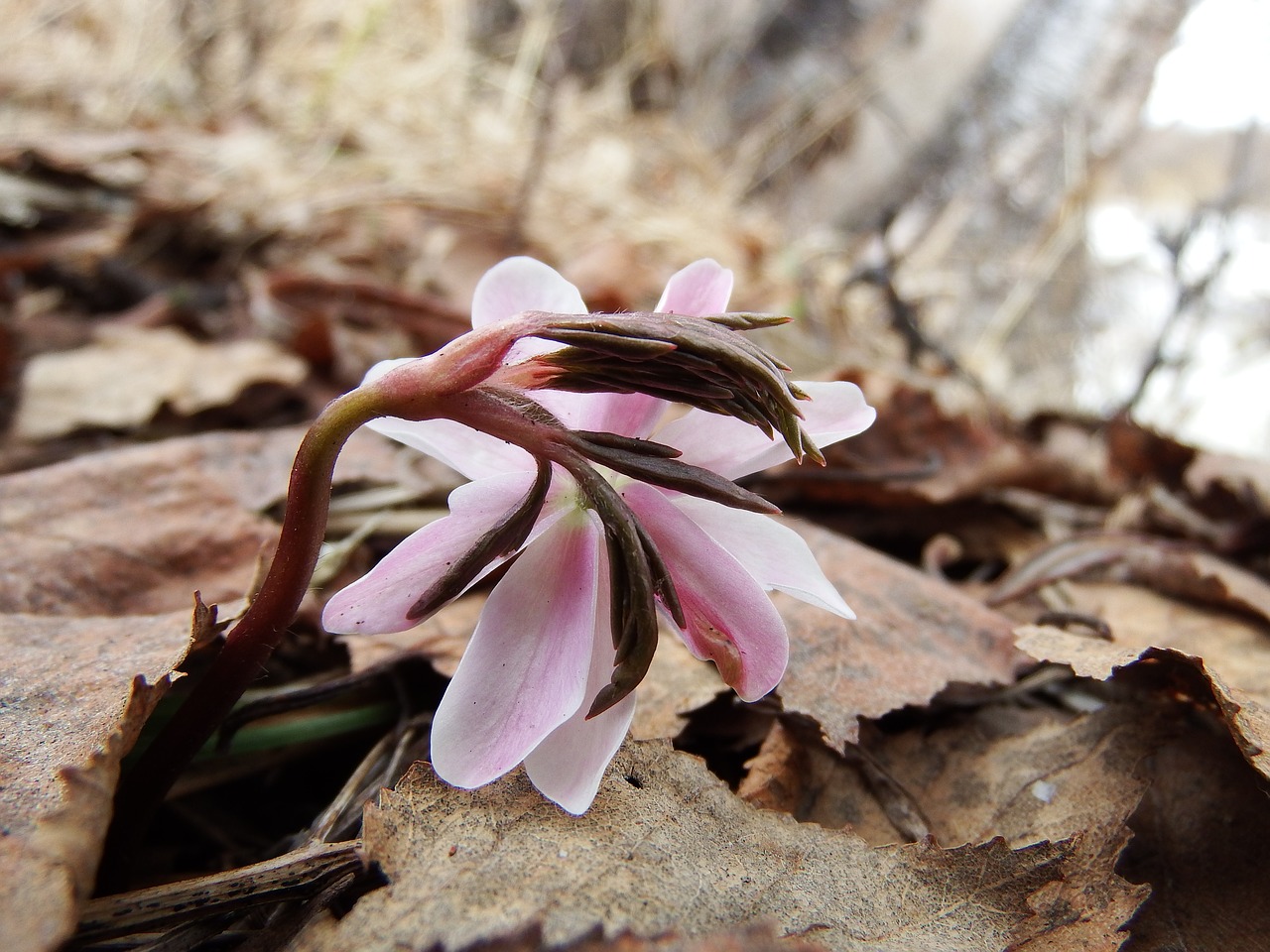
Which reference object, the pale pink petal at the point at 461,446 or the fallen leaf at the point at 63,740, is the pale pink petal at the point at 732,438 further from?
the fallen leaf at the point at 63,740

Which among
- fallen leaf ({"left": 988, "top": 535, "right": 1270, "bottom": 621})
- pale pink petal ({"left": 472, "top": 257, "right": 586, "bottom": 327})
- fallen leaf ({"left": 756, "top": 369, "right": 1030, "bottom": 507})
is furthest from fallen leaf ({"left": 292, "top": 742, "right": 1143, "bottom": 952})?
fallen leaf ({"left": 756, "top": 369, "right": 1030, "bottom": 507})

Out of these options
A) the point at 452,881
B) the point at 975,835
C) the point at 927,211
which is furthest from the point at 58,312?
the point at 927,211

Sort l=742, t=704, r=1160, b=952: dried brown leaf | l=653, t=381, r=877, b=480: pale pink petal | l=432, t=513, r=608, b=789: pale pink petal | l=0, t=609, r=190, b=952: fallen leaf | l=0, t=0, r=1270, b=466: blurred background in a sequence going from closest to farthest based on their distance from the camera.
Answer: l=0, t=609, r=190, b=952: fallen leaf, l=432, t=513, r=608, b=789: pale pink petal, l=653, t=381, r=877, b=480: pale pink petal, l=742, t=704, r=1160, b=952: dried brown leaf, l=0, t=0, r=1270, b=466: blurred background

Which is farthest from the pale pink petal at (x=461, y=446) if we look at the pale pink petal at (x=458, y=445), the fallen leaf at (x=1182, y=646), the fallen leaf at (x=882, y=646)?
the fallen leaf at (x=1182, y=646)

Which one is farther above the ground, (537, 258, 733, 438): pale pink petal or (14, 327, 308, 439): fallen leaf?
(537, 258, 733, 438): pale pink petal

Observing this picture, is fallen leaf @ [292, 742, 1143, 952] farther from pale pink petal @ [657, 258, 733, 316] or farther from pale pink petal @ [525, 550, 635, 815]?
pale pink petal @ [657, 258, 733, 316]

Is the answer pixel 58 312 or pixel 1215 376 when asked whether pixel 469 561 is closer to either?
pixel 58 312
